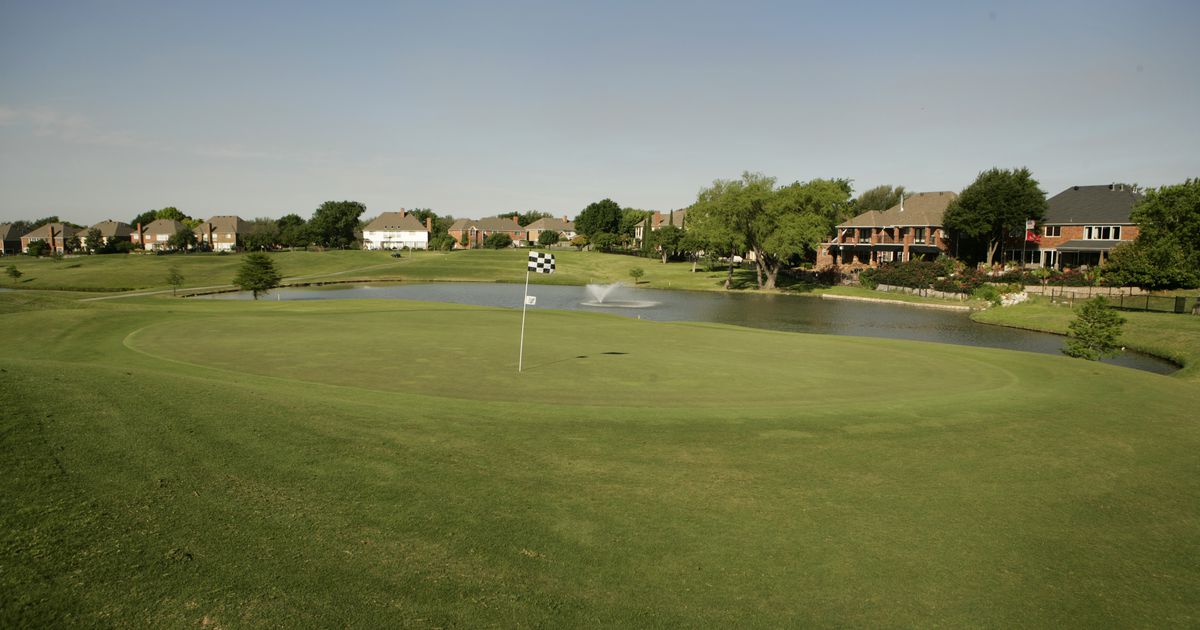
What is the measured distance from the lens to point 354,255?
138 metres

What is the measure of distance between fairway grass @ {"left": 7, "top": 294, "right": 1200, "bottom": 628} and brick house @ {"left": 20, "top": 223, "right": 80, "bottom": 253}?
215471 millimetres

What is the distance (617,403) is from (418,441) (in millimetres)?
6332

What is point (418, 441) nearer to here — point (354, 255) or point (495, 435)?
point (495, 435)

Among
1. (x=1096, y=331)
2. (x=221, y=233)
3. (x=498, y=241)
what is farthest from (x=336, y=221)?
(x=1096, y=331)

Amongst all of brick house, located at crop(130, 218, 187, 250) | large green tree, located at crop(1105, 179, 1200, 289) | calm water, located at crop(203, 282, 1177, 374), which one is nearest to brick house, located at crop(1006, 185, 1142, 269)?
large green tree, located at crop(1105, 179, 1200, 289)

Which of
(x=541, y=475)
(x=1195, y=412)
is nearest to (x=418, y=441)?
(x=541, y=475)

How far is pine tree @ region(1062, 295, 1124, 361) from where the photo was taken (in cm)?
3356

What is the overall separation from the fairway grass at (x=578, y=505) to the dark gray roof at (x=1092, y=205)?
82134 mm

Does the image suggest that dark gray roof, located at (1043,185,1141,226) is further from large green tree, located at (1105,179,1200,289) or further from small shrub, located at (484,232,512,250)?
small shrub, located at (484,232,512,250)

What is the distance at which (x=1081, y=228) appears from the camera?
279ft

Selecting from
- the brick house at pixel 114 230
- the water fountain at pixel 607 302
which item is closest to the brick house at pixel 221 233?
the brick house at pixel 114 230

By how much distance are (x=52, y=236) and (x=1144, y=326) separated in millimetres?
238757

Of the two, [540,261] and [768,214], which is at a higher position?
[768,214]

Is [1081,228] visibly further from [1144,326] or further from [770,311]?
[770,311]
